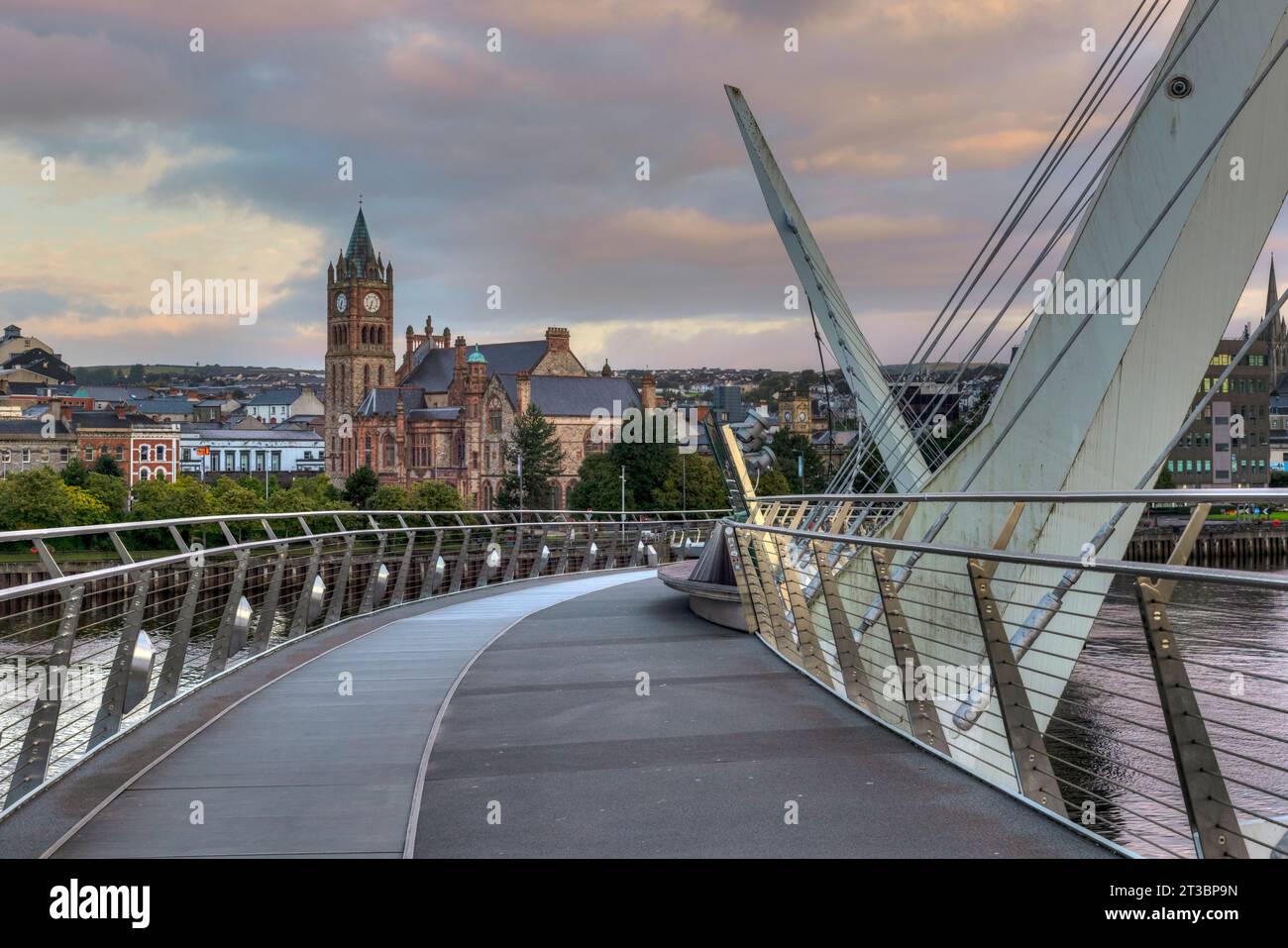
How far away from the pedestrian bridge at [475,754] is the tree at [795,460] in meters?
120

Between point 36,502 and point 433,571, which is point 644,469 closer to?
point 36,502

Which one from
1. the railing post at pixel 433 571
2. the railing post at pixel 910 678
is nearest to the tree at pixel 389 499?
the railing post at pixel 433 571

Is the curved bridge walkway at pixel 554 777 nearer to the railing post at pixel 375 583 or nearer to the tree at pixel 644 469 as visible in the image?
the railing post at pixel 375 583

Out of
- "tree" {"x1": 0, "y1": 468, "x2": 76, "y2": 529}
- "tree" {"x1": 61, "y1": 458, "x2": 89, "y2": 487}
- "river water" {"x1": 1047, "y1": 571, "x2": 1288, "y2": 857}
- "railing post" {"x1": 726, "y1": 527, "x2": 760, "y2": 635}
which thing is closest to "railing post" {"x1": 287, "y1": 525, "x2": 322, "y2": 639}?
"railing post" {"x1": 726, "y1": 527, "x2": 760, "y2": 635}

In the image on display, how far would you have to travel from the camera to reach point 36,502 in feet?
279

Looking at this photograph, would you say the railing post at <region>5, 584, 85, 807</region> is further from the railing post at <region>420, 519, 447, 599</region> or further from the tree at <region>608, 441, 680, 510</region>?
the tree at <region>608, 441, 680, 510</region>

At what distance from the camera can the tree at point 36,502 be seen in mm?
84000

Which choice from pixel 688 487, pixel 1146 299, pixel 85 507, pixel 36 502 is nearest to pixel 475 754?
pixel 1146 299

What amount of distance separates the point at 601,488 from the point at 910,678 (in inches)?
4167

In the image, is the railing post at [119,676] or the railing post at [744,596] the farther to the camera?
the railing post at [744,596]

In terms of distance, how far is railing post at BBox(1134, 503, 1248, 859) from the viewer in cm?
375
